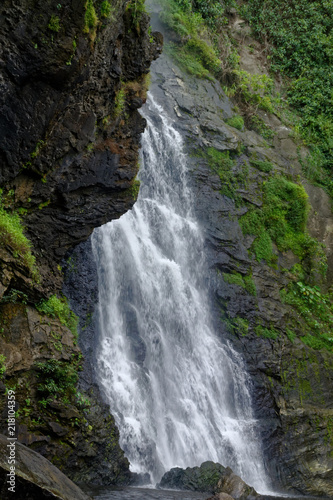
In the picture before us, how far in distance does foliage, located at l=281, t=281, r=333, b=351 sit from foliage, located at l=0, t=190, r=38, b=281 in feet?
34.1

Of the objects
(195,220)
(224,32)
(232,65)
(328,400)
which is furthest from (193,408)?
(224,32)

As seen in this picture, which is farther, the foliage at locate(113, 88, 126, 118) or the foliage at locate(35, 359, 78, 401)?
the foliage at locate(113, 88, 126, 118)

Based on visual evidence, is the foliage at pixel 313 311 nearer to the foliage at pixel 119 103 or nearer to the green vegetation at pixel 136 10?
the foliage at pixel 119 103

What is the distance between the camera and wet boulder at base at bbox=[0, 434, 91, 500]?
487 cm

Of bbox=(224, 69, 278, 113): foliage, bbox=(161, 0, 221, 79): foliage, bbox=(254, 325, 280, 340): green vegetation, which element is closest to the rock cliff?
bbox=(254, 325, 280, 340): green vegetation

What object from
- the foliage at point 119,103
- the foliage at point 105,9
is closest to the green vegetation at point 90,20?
the foliage at point 105,9

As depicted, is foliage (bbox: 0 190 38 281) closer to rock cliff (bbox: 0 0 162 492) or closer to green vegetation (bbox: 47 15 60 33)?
rock cliff (bbox: 0 0 162 492)

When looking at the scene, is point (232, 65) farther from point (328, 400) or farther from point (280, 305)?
point (328, 400)

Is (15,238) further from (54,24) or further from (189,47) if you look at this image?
(189,47)

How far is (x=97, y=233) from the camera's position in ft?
43.1

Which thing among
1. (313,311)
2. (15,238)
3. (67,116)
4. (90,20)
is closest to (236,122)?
(313,311)

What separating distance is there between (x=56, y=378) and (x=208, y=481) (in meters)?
4.19

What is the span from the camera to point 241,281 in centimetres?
1598

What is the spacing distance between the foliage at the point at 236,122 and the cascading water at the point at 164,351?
4990 mm
